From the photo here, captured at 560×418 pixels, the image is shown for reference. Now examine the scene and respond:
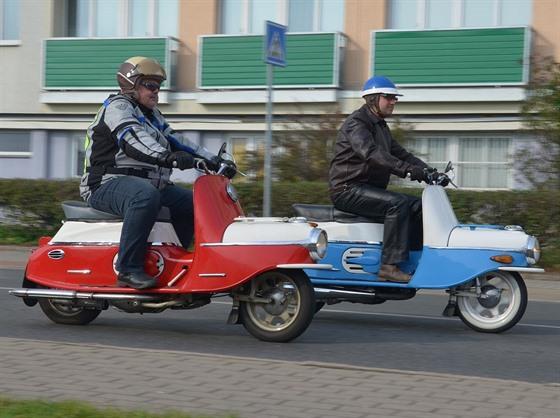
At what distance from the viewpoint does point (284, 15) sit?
23156 mm

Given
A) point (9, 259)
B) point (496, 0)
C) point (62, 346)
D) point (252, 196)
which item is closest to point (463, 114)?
point (496, 0)

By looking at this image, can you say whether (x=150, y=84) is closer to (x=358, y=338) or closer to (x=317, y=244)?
(x=317, y=244)

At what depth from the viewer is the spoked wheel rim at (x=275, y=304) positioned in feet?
25.9

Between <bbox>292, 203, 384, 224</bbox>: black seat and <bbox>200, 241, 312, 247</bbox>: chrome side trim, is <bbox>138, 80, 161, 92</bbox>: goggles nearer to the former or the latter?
<bbox>200, 241, 312, 247</bbox>: chrome side trim

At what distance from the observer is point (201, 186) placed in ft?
26.8

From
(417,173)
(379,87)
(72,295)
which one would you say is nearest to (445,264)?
(417,173)

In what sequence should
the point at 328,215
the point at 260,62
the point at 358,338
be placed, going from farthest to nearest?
the point at 260,62 → the point at 328,215 → the point at 358,338

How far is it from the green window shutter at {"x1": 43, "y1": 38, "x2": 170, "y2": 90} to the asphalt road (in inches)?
552

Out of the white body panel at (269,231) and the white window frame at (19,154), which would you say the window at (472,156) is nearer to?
the white window frame at (19,154)

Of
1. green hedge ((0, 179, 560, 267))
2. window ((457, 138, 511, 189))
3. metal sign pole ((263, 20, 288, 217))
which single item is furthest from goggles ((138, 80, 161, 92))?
window ((457, 138, 511, 189))

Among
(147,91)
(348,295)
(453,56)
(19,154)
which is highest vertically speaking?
(453,56)

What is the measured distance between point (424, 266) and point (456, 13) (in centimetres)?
1350

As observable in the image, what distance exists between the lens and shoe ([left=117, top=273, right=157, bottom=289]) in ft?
26.6

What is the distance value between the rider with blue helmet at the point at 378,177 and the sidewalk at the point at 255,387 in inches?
98.1
